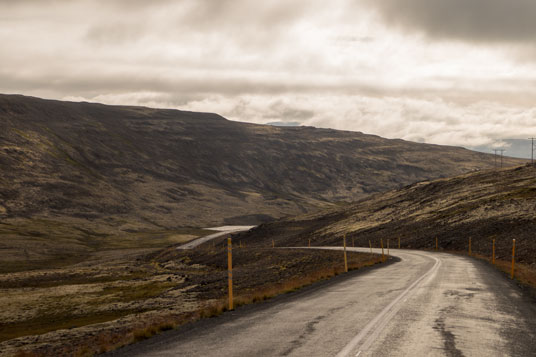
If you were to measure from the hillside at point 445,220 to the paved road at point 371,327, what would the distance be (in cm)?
2737

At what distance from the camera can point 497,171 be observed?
121m

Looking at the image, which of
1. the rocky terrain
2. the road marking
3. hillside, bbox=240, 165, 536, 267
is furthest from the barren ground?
hillside, bbox=240, 165, 536, 267

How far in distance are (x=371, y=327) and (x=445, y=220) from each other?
70.3m

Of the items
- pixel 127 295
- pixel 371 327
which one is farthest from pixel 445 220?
pixel 371 327

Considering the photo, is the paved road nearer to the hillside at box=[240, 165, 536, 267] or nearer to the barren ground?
the barren ground

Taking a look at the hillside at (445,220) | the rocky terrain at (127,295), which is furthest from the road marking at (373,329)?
the hillside at (445,220)

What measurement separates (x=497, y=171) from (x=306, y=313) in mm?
119462

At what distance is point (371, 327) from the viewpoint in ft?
39.4

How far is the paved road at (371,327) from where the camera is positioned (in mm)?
10086

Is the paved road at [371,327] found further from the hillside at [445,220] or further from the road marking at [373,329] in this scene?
the hillside at [445,220]

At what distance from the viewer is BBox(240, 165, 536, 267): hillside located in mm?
60031

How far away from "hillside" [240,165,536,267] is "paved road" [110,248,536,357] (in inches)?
1077

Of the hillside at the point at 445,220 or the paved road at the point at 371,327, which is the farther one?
the hillside at the point at 445,220

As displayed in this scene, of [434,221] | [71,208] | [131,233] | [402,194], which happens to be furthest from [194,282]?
[71,208]
